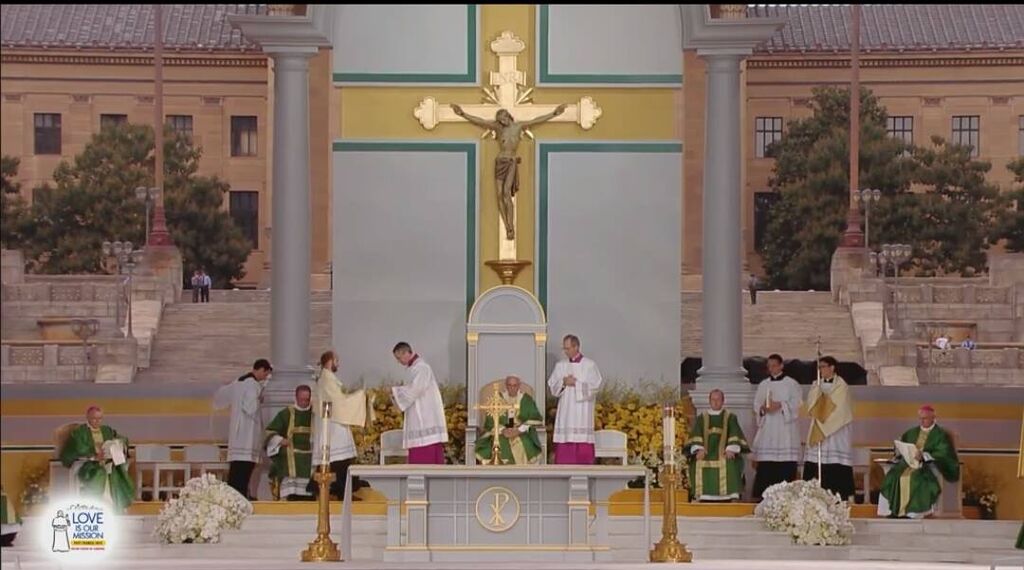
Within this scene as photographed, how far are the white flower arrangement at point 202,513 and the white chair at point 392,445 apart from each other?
1130 millimetres

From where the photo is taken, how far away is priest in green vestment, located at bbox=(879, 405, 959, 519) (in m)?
16.7

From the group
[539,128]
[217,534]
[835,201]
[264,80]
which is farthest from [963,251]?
[217,534]

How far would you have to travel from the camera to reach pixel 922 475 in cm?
1670

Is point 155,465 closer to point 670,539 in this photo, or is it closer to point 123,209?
point 123,209

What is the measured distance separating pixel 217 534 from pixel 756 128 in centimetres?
677

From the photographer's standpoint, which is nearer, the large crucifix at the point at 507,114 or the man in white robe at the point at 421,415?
the man in white robe at the point at 421,415

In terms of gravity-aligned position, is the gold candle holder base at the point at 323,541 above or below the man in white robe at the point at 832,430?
below

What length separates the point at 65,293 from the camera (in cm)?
1952

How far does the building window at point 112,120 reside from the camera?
2033 cm

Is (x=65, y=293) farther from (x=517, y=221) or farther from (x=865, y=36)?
(x=865, y=36)

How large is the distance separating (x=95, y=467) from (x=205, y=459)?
1.24 metres

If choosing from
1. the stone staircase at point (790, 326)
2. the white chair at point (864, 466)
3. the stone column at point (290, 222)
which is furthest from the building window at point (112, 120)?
the white chair at point (864, 466)

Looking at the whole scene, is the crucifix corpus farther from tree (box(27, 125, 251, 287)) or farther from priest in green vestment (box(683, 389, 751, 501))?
tree (box(27, 125, 251, 287))

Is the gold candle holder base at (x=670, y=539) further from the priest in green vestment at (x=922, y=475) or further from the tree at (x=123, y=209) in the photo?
the tree at (x=123, y=209)
